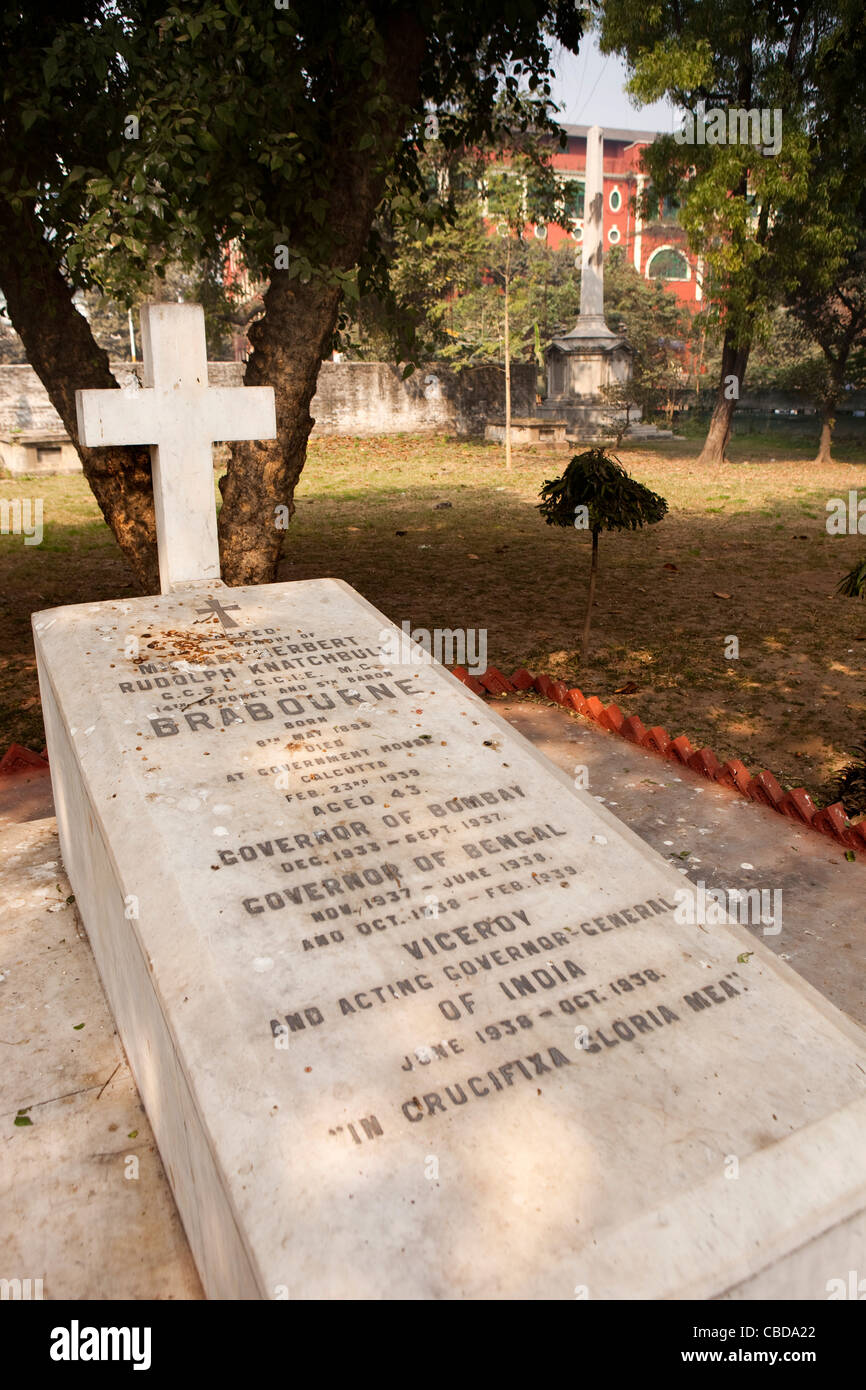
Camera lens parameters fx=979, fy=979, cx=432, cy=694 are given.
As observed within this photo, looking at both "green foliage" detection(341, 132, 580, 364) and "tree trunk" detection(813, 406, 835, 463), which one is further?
"green foliage" detection(341, 132, 580, 364)

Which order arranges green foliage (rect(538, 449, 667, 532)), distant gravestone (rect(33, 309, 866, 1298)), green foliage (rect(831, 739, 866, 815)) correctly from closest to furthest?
1. distant gravestone (rect(33, 309, 866, 1298))
2. green foliage (rect(831, 739, 866, 815))
3. green foliage (rect(538, 449, 667, 532))

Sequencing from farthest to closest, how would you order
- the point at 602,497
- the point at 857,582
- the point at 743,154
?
the point at 743,154, the point at 602,497, the point at 857,582

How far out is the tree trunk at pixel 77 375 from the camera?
666cm

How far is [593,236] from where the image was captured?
26.5 metres

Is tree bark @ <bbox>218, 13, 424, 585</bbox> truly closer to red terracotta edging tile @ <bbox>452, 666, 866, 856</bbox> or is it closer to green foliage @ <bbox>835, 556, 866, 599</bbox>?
red terracotta edging tile @ <bbox>452, 666, 866, 856</bbox>

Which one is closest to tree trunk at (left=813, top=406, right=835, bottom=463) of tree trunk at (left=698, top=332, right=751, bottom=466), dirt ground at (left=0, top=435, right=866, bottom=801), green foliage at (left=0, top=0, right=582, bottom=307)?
tree trunk at (left=698, top=332, right=751, bottom=466)

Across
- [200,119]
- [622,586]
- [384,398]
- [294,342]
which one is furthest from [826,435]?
[200,119]

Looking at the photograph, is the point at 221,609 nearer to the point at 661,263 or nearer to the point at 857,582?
the point at 857,582

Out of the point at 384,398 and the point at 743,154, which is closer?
the point at 743,154

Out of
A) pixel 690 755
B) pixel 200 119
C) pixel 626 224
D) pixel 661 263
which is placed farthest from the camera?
pixel 626 224

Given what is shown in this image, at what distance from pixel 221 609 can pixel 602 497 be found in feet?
11.9

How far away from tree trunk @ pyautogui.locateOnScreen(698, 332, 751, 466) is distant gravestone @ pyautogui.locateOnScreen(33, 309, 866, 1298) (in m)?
18.4

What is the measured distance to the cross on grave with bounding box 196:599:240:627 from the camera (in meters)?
4.09

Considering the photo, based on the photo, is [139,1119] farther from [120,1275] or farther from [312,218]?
[312,218]
